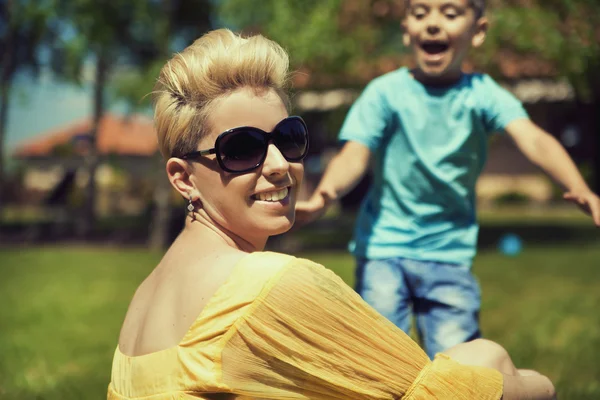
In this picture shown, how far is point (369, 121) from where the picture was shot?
12.4 feet

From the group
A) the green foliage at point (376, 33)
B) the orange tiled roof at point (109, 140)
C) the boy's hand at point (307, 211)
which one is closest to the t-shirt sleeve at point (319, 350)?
the boy's hand at point (307, 211)

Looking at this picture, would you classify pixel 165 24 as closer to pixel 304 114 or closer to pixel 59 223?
pixel 304 114

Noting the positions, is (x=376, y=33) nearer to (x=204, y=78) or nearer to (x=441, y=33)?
(x=441, y=33)

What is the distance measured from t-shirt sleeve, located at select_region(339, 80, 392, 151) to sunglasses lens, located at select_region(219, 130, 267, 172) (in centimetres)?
156

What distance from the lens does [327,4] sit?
15.6 meters

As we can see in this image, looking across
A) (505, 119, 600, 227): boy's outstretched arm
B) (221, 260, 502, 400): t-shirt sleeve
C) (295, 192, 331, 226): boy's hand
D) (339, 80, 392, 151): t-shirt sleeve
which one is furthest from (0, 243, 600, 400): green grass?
(221, 260, 502, 400): t-shirt sleeve

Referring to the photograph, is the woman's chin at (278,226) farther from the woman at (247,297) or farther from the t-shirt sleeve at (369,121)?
the t-shirt sleeve at (369,121)

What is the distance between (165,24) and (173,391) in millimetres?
17120

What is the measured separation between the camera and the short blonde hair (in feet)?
7.19

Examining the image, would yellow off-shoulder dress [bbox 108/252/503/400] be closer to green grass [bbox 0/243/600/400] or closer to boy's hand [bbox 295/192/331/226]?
boy's hand [bbox 295/192/331/226]

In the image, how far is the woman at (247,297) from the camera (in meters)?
1.94

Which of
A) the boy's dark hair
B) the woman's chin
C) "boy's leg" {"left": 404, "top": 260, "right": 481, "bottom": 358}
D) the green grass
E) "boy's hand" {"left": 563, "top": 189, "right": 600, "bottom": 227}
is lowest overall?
the green grass

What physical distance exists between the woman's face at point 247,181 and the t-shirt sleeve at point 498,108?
1706 mm

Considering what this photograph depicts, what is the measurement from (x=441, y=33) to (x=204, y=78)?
71.2 inches
